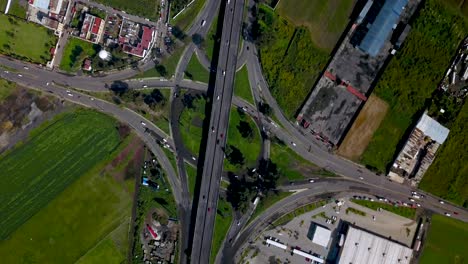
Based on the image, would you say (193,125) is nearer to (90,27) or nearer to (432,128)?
(90,27)

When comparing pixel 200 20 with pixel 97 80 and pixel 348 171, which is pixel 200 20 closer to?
pixel 97 80

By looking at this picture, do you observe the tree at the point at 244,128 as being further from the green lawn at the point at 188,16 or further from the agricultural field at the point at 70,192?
the green lawn at the point at 188,16

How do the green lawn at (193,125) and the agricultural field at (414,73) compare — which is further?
the green lawn at (193,125)

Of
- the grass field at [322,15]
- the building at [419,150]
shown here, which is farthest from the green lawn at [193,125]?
the building at [419,150]

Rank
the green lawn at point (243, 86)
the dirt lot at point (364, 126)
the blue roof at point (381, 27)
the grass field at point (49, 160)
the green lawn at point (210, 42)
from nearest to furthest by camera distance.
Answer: the blue roof at point (381, 27)
the grass field at point (49, 160)
the dirt lot at point (364, 126)
the green lawn at point (243, 86)
the green lawn at point (210, 42)

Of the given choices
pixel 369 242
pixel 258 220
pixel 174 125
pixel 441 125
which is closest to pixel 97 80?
pixel 174 125

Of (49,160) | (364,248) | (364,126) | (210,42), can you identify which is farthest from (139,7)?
(364,248)

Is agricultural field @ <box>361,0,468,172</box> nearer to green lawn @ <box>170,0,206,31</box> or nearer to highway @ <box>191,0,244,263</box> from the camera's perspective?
highway @ <box>191,0,244,263</box>
